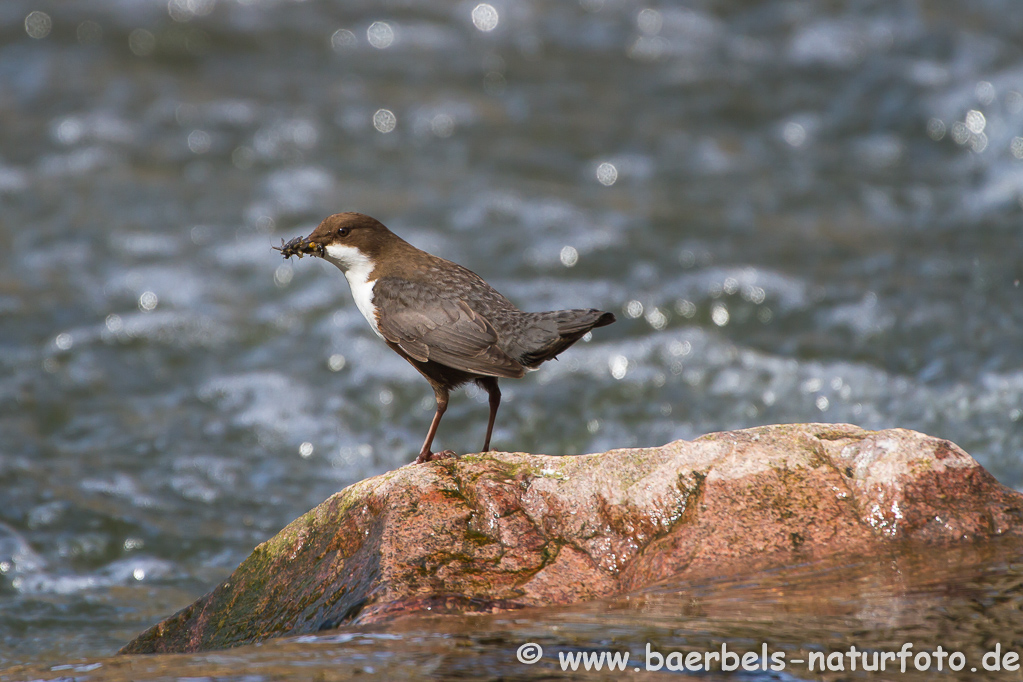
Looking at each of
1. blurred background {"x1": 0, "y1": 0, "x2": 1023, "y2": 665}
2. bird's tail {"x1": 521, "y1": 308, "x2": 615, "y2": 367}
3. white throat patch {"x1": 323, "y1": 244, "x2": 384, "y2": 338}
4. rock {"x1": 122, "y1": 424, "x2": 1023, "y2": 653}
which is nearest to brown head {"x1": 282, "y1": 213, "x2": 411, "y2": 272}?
white throat patch {"x1": 323, "y1": 244, "x2": 384, "y2": 338}

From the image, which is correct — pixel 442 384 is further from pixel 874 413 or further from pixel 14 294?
pixel 14 294

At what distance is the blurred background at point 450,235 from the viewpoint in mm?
5977

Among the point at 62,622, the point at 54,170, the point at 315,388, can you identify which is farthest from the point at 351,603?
the point at 54,170

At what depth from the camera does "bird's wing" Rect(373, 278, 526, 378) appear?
3492 millimetres

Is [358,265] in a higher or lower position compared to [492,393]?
higher

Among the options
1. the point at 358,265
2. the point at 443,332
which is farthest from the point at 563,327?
the point at 358,265

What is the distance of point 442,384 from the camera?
3.75 metres

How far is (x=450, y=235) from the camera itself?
27.8 feet

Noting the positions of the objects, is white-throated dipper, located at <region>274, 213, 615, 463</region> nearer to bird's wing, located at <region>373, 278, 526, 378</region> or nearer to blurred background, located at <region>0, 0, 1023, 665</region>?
bird's wing, located at <region>373, 278, 526, 378</region>

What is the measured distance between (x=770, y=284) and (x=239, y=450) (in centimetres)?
398

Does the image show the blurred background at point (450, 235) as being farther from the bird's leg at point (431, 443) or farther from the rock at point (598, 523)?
the bird's leg at point (431, 443)

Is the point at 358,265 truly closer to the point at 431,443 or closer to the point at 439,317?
the point at 439,317

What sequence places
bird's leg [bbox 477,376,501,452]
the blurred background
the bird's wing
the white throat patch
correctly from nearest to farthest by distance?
the bird's wing → bird's leg [bbox 477,376,501,452] → the white throat patch → the blurred background

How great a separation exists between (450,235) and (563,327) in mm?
5133
